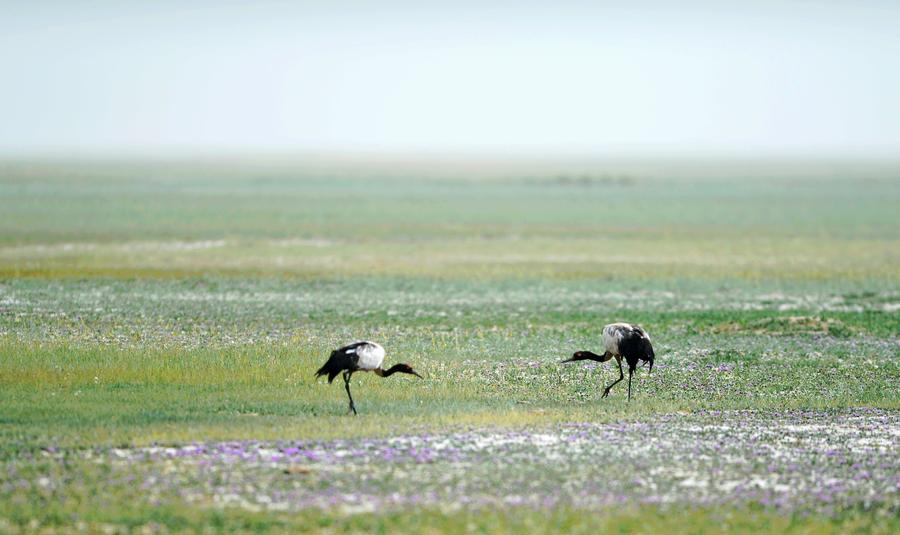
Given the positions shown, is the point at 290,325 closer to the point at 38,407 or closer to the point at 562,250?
the point at 38,407

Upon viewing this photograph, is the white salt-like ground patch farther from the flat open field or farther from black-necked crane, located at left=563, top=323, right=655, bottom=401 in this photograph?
black-necked crane, located at left=563, top=323, right=655, bottom=401

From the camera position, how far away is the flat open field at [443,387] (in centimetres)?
1417

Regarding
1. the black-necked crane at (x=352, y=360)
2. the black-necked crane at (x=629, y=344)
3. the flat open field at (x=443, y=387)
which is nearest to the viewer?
the flat open field at (x=443, y=387)

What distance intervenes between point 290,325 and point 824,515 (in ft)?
50.8

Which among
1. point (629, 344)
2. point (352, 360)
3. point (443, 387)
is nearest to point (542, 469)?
point (352, 360)

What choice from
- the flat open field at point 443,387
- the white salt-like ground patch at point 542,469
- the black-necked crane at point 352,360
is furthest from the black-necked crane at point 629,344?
the black-necked crane at point 352,360

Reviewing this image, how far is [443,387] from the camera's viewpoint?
69.2ft

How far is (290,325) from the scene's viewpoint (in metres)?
27.7

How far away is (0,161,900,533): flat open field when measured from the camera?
14172 millimetres

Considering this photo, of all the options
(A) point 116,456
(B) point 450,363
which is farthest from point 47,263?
(A) point 116,456

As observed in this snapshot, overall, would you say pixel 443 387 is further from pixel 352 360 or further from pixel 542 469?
pixel 542 469

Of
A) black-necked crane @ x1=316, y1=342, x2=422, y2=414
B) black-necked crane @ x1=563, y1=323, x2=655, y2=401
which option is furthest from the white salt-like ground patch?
black-necked crane @ x1=563, y1=323, x2=655, y2=401

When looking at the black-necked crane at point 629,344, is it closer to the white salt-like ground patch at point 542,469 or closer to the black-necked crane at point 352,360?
the white salt-like ground patch at point 542,469

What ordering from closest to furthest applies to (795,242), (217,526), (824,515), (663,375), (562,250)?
(217,526) < (824,515) < (663,375) < (562,250) < (795,242)
